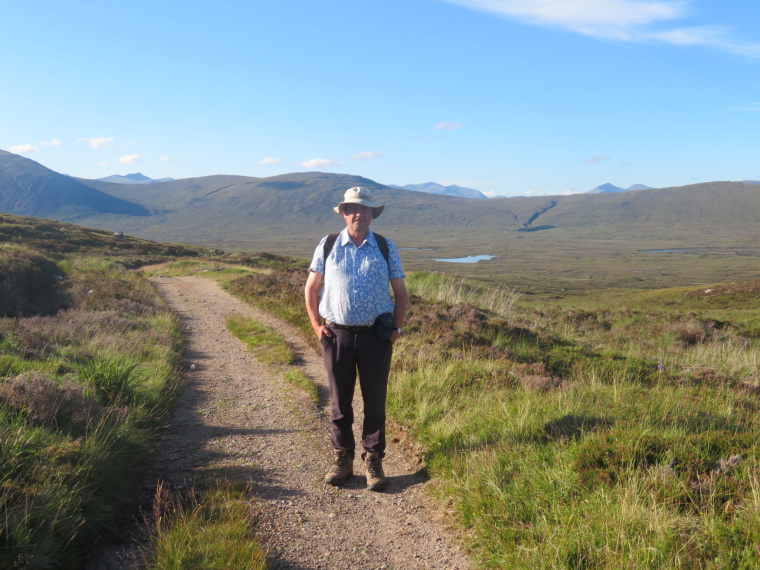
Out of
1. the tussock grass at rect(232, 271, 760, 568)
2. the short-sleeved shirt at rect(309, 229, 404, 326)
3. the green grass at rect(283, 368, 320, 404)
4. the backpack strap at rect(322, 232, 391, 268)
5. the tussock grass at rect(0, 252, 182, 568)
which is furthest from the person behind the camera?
the green grass at rect(283, 368, 320, 404)

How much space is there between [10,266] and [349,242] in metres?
14.5

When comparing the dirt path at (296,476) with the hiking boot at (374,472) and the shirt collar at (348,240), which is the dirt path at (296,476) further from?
the shirt collar at (348,240)

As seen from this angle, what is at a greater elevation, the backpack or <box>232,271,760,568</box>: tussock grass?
→ the backpack

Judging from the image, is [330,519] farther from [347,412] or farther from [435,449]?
[435,449]

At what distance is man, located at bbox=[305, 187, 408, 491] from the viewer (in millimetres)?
4590

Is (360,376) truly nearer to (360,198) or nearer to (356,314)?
(356,314)

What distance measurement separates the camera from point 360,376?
4.84 metres

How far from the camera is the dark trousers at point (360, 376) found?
466cm

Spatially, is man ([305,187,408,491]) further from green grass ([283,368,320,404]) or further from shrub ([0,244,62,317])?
shrub ([0,244,62,317])

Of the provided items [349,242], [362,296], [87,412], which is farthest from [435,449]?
[87,412]

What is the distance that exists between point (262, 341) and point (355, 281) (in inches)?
274

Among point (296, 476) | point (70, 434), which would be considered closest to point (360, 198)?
point (296, 476)

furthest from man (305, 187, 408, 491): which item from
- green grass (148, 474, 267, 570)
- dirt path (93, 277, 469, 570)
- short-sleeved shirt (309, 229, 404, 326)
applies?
green grass (148, 474, 267, 570)

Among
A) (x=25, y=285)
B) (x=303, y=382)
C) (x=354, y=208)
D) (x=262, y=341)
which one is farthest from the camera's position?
(x=25, y=285)
